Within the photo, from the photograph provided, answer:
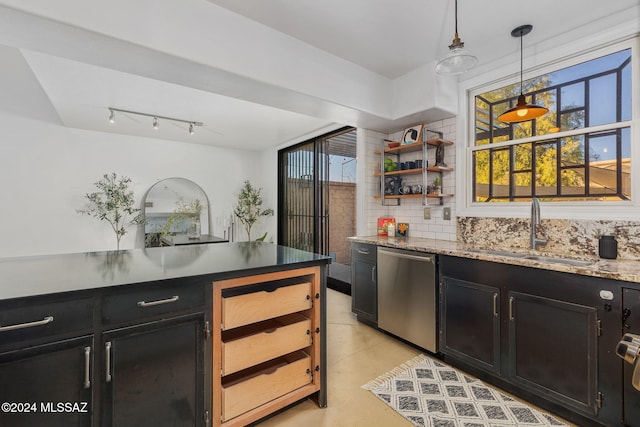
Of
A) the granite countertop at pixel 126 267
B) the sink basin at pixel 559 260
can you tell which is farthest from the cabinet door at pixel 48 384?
the sink basin at pixel 559 260

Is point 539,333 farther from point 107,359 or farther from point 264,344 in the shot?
point 107,359

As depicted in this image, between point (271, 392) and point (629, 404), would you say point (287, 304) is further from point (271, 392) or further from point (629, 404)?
point (629, 404)

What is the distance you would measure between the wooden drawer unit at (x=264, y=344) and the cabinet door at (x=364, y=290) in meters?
1.29

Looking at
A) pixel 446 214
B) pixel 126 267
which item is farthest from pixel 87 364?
pixel 446 214

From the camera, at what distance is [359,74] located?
2910mm

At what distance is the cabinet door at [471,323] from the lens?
2.09m

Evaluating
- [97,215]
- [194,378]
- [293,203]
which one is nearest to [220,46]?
[194,378]

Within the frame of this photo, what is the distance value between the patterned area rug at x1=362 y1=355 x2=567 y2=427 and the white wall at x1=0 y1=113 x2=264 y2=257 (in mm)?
5136

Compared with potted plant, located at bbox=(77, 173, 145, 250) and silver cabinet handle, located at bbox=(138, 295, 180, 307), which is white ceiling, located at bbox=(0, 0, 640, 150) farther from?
potted plant, located at bbox=(77, 173, 145, 250)

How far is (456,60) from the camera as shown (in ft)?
6.26

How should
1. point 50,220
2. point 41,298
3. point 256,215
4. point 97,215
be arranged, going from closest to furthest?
point 41,298 < point 50,220 < point 97,215 < point 256,215

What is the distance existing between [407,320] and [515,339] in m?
0.90

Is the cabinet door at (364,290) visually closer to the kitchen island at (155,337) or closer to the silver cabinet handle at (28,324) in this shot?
the kitchen island at (155,337)

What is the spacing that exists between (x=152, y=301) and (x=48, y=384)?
0.44 metres
